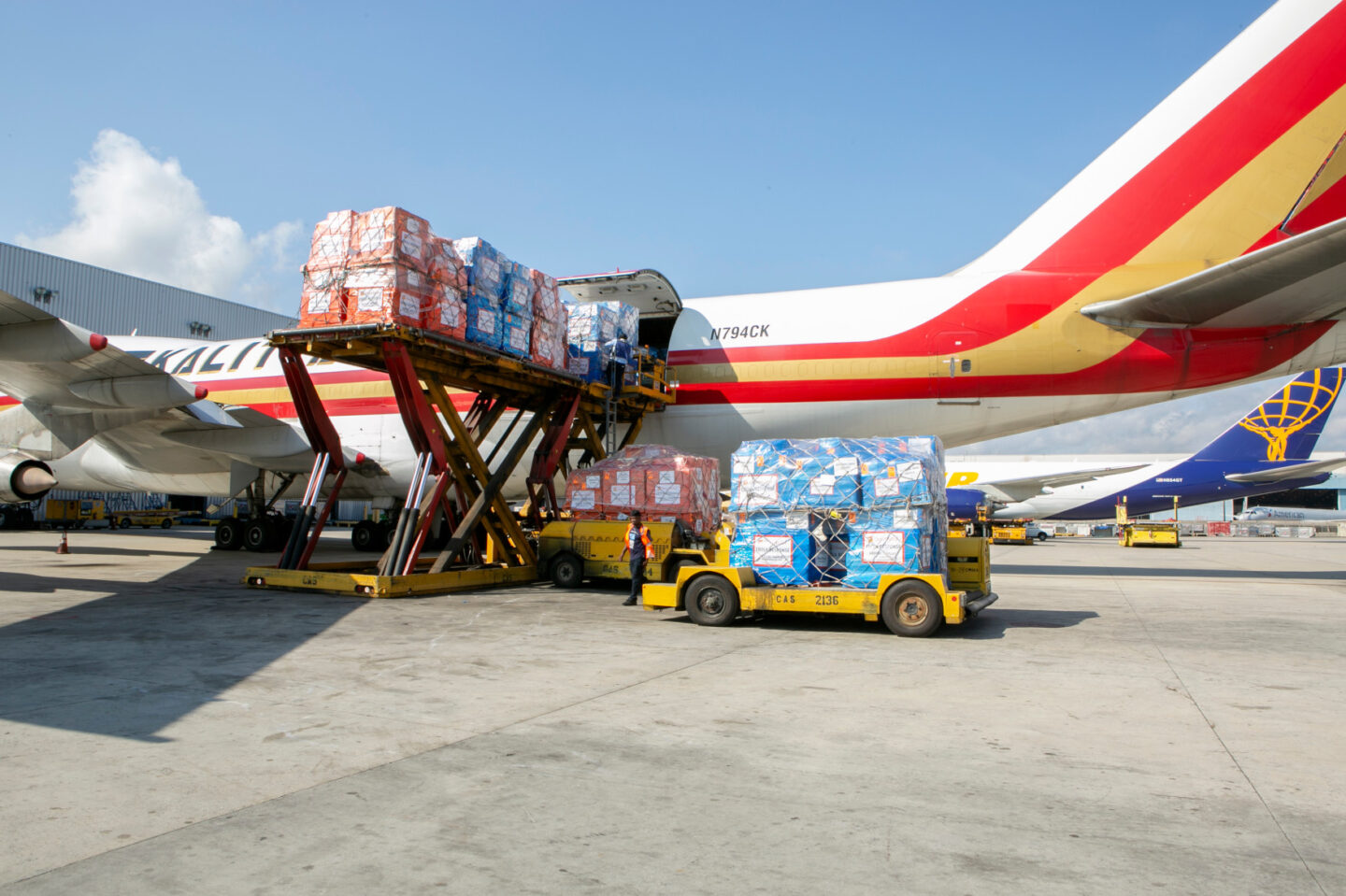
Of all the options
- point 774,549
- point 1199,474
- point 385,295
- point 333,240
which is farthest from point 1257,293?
point 1199,474

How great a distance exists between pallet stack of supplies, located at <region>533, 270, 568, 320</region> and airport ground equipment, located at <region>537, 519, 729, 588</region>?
3744 mm

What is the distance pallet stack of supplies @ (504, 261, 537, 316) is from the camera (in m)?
14.0

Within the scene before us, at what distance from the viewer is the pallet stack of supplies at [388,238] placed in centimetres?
1171

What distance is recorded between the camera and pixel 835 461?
9.83 metres

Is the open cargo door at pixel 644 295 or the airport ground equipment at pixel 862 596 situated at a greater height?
the open cargo door at pixel 644 295

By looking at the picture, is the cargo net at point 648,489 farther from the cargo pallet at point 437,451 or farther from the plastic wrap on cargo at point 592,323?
the plastic wrap on cargo at point 592,323

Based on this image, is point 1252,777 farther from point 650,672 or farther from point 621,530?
point 621,530

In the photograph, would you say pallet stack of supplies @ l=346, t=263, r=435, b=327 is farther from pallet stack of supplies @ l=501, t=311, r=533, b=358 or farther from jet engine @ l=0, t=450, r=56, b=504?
jet engine @ l=0, t=450, r=56, b=504

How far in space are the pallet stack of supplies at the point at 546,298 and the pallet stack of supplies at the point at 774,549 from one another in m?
6.54

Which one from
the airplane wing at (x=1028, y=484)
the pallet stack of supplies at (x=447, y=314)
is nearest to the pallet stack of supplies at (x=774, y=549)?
the pallet stack of supplies at (x=447, y=314)

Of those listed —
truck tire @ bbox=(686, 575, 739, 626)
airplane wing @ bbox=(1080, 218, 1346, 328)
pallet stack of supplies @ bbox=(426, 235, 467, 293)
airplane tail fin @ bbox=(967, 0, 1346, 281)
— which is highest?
airplane tail fin @ bbox=(967, 0, 1346, 281)

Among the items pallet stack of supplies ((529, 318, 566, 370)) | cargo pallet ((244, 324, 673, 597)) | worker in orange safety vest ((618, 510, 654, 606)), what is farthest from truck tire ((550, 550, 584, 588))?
pallet stack of supplies ((529, 318, 566, 370))

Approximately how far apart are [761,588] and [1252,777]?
18.9 ft

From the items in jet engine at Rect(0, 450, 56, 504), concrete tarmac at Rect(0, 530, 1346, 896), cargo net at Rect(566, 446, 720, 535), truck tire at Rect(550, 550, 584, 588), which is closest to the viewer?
concrete tarmac at Rect(0, 530, 1346, 896)
